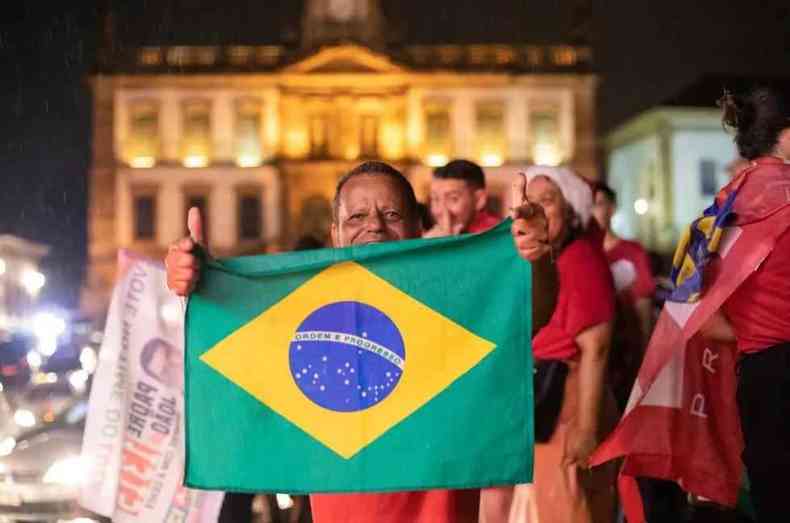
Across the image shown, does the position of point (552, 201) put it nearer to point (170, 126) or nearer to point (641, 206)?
point (170, 126)

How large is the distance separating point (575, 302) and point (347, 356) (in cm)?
203

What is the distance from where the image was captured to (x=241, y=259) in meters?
3.02

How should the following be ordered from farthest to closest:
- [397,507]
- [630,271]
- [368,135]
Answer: [368,135] → [630,271] → [397,507]

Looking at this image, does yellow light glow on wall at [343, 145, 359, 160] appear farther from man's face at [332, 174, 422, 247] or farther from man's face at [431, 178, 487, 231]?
man's face at [332, 174, 422, 247]

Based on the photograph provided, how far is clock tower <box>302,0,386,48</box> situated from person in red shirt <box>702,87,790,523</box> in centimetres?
5862

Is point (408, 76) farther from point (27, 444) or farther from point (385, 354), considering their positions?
Result: point (385, 354)

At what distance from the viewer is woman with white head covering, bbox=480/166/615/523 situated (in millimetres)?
4633

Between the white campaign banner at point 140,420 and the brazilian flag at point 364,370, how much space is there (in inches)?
109

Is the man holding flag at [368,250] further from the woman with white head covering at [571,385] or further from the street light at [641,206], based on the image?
the street light at [641,206]

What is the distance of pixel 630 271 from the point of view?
779cm

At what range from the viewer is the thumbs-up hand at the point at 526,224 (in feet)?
8.99

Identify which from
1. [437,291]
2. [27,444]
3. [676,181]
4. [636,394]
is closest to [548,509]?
[636,394]

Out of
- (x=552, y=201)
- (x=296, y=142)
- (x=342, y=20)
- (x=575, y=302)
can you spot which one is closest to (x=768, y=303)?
(x=575, y=302)

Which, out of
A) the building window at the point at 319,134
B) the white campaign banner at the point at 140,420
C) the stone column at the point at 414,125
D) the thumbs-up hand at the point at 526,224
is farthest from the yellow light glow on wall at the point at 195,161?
the thumbs-up hand at the point at 526,224
